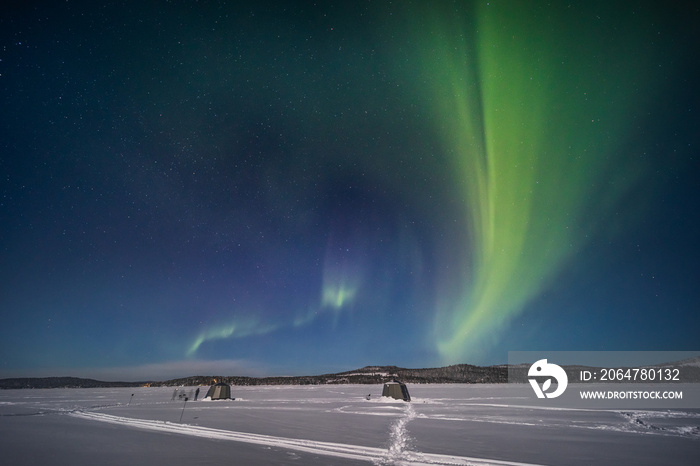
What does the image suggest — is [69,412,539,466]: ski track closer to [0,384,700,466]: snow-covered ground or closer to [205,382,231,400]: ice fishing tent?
[0,384,700,466]: snow-covered ground

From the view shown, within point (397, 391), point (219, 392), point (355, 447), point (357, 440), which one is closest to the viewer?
point (355, 447)

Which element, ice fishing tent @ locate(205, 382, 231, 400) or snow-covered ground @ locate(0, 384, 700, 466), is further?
ice fishing tent @ locate(205, 382, 231, 400)

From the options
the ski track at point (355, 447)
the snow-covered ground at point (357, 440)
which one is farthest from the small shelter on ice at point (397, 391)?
the ski track at point (355, 447)

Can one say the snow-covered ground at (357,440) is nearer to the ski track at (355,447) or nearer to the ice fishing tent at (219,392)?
the ski track at (355,447)

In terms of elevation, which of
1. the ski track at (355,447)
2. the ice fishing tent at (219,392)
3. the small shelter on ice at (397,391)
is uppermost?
the small shelter on ice at (397,391)

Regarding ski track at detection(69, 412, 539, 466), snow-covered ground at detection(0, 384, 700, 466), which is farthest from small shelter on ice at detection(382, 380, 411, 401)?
ski track at detection(69, 412, 539, 466)

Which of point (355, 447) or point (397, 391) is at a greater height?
point (397, 391)

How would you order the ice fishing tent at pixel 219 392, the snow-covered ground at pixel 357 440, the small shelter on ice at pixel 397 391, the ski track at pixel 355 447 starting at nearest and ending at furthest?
the ski track at pixel 355 447
the snow-covered ground at pixel 357 440
the small shelter on ice at pixel 397 391
the ice fishing tent at pixel 219 392

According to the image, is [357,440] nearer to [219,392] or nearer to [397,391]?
[397,391]

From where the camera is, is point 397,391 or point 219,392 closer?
point 397,391

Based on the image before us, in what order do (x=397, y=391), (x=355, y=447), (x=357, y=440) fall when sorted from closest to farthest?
(x=355, y=447) → (x=357, y=440) → (x=397, y=391)

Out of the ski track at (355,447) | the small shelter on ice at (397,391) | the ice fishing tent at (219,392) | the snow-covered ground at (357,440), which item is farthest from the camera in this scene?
the ice fishing tent at (219,392)

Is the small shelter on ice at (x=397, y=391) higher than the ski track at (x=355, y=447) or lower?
higher

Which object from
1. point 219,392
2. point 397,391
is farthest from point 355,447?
point 219,392
